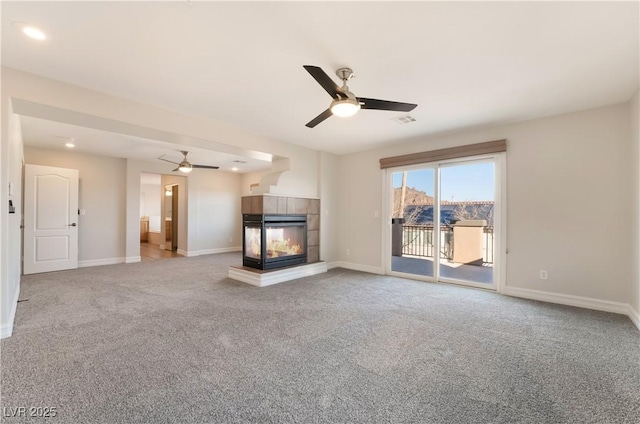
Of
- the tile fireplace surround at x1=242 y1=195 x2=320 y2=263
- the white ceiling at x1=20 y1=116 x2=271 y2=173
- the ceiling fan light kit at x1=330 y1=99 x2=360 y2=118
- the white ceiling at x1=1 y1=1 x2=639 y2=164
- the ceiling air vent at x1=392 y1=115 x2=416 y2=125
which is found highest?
the white ceiling at x1=1 y1=1 x2=639 y2=164

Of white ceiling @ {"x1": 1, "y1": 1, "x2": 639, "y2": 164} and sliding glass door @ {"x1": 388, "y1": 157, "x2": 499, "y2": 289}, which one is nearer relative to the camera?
white ceiling @ {"x1": 1, "y1": 1, "x2": 639, "y2": 164}

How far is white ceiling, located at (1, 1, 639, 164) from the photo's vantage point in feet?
6.12

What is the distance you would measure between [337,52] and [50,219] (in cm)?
Result: 650

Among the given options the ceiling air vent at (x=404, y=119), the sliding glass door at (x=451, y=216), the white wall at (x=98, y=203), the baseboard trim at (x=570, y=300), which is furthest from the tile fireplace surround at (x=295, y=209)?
the white wall at (x=98, y=203)

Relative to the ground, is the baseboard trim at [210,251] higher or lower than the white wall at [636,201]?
lower

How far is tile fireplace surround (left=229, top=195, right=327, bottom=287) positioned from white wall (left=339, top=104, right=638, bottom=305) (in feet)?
10.1

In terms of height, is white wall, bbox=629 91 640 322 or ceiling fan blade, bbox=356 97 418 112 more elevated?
ceiling fan blade, bbox=356 97 418 112

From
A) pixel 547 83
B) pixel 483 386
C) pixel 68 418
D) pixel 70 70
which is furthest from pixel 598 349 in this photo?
pixel 70 70

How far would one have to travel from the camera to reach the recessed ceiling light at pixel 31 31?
2020 millimetres

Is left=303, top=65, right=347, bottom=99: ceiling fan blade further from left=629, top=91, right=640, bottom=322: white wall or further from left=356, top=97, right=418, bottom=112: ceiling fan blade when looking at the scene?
left=629, top=91, right=640, bottom=322: white wall

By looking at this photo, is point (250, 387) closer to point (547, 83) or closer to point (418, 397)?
point (418, 397)

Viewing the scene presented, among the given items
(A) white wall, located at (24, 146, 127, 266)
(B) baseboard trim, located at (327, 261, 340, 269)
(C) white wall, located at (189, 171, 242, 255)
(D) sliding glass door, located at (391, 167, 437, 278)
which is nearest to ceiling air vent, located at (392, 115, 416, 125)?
(D) sliding glass door, located at (391, 167, 437, 278)

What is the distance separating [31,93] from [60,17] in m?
1.29

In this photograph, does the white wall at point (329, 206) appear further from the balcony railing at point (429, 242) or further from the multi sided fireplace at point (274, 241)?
the balcony railing at point (429, 242)
